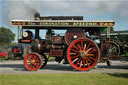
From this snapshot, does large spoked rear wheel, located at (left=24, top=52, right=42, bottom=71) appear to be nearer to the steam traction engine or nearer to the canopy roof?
the steam traction engine

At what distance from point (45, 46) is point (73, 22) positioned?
2.31m

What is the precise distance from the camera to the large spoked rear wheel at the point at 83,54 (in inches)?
438

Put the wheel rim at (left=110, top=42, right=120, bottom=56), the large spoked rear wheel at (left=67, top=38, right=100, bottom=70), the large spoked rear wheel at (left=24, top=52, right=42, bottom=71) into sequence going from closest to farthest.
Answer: the large spoked rear wheel at (left=67, top=38, right=100, bottom=70) → the large spoked rear wheel at (left=24, top=52, right=42, bottom=71) → the wheel rim at (left=110, top=42, right=120, bottom=56)

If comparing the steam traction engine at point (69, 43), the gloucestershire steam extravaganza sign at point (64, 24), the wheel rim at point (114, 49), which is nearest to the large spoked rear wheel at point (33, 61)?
the steam traction engine at point (69, 43)

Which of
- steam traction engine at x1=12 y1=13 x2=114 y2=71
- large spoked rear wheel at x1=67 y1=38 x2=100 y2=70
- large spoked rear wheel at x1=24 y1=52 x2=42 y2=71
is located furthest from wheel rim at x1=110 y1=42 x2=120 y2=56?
large spoked rear wheel at x1=24 y1=52 x2=42 y2=71

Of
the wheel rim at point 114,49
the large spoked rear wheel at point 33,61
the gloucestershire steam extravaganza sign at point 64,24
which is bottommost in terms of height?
the large spoked rear wheel at point 33,61

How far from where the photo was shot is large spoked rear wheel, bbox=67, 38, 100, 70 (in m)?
11.1

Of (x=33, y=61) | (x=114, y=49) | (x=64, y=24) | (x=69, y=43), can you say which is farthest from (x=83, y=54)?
(x=33, y=61)

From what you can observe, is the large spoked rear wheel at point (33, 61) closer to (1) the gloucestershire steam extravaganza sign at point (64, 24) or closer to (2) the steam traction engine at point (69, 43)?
(2) the steam traction engine at point (69, 43)

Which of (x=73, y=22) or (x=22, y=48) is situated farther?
(x=22, y=48)

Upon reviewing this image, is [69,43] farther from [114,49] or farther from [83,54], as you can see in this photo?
[114,49]

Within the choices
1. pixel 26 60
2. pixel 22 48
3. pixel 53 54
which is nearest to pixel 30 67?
pixel 26 60

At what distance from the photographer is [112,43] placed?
1215cm

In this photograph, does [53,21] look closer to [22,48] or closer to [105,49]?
[105,49]
